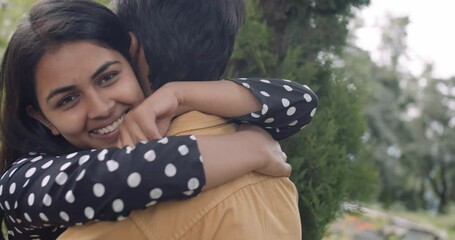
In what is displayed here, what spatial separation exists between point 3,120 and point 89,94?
42cm

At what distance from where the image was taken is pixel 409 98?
31.1 m

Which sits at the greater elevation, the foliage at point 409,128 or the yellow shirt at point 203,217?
the yellow shirt at point 203,217

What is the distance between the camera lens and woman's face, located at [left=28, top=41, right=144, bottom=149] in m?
1.59

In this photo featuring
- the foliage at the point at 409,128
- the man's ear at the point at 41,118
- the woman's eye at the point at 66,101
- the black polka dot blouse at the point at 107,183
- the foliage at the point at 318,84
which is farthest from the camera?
the foliage at the point at 409,128

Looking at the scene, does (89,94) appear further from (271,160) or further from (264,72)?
(264,72)

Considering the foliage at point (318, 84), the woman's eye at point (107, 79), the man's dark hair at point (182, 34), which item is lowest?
the foliage at point (318, 84)

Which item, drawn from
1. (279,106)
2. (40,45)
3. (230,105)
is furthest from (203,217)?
(40,45)

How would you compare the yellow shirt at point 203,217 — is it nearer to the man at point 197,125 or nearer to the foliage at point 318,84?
the man at point 197,125

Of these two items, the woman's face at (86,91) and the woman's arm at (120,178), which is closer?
the woman's arm at (120,178)

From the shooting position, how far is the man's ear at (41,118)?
1783 millimetres

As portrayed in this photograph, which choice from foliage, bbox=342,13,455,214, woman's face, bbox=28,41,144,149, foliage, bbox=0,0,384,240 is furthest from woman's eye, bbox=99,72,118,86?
foliage, bbox=342,13,455,214

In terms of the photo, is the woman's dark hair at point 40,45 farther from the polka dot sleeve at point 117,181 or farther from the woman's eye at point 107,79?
the polka dot sleeve at point 117,181

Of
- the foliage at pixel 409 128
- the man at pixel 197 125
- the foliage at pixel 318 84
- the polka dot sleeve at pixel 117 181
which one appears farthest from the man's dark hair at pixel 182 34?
the foliage at pixel 409 128

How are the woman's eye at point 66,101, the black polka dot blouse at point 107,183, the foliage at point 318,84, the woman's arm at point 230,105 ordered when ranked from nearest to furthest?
the black polka dot blouse at point 107,183 < the woman's arm at point 230,105 < the woman's eye at point 66,101 < the foliage at point 318,84
